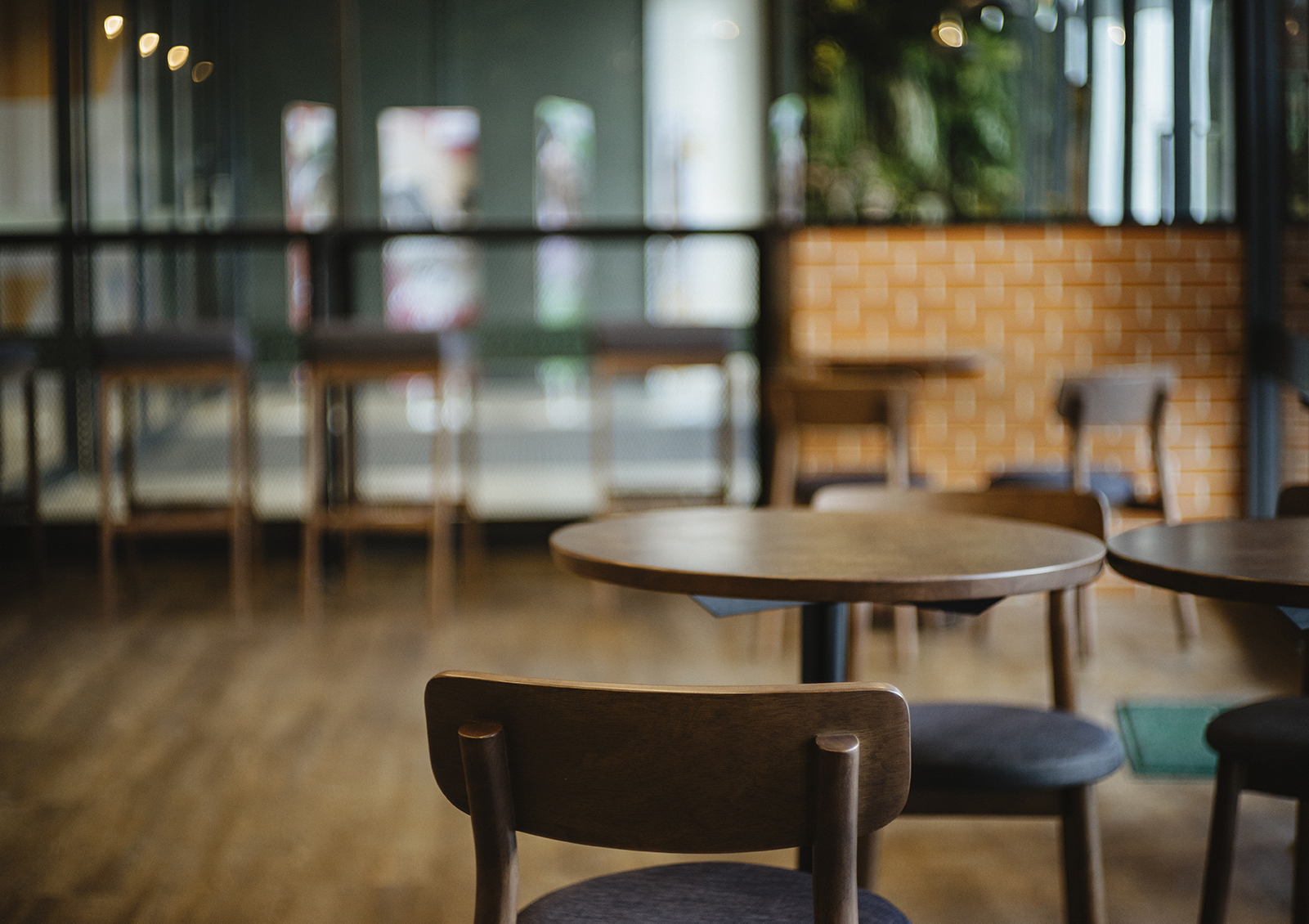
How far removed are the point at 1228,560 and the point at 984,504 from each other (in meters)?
0.58

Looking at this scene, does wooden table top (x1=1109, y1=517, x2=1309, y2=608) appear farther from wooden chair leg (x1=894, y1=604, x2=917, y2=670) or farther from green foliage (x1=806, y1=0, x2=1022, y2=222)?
green foliage (x1=806, y1=0, x2=1022, y2=222)

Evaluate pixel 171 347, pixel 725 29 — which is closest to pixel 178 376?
pixel 171 347

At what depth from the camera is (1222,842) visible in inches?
61.2

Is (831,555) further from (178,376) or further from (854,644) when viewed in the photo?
(178,376)

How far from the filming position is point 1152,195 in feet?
14.3

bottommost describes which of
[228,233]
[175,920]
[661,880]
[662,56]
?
[175,920]

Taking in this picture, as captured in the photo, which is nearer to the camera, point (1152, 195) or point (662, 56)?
point (1152, 195)

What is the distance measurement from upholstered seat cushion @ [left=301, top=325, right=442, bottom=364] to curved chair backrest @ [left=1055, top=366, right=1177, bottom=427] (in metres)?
1.86

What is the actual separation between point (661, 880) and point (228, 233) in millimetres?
3960

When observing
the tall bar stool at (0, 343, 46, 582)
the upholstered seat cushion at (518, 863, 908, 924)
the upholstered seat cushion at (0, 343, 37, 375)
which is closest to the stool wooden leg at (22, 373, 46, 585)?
the tall bar stool at (0, 343, 46, 582)

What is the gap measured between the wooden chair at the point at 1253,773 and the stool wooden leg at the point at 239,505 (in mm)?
3055

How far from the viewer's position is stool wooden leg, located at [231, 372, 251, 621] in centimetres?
389

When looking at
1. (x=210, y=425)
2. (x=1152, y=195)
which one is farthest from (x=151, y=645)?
(x=1152, y=195)

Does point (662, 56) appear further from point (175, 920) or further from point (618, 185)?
point (175, 920)
